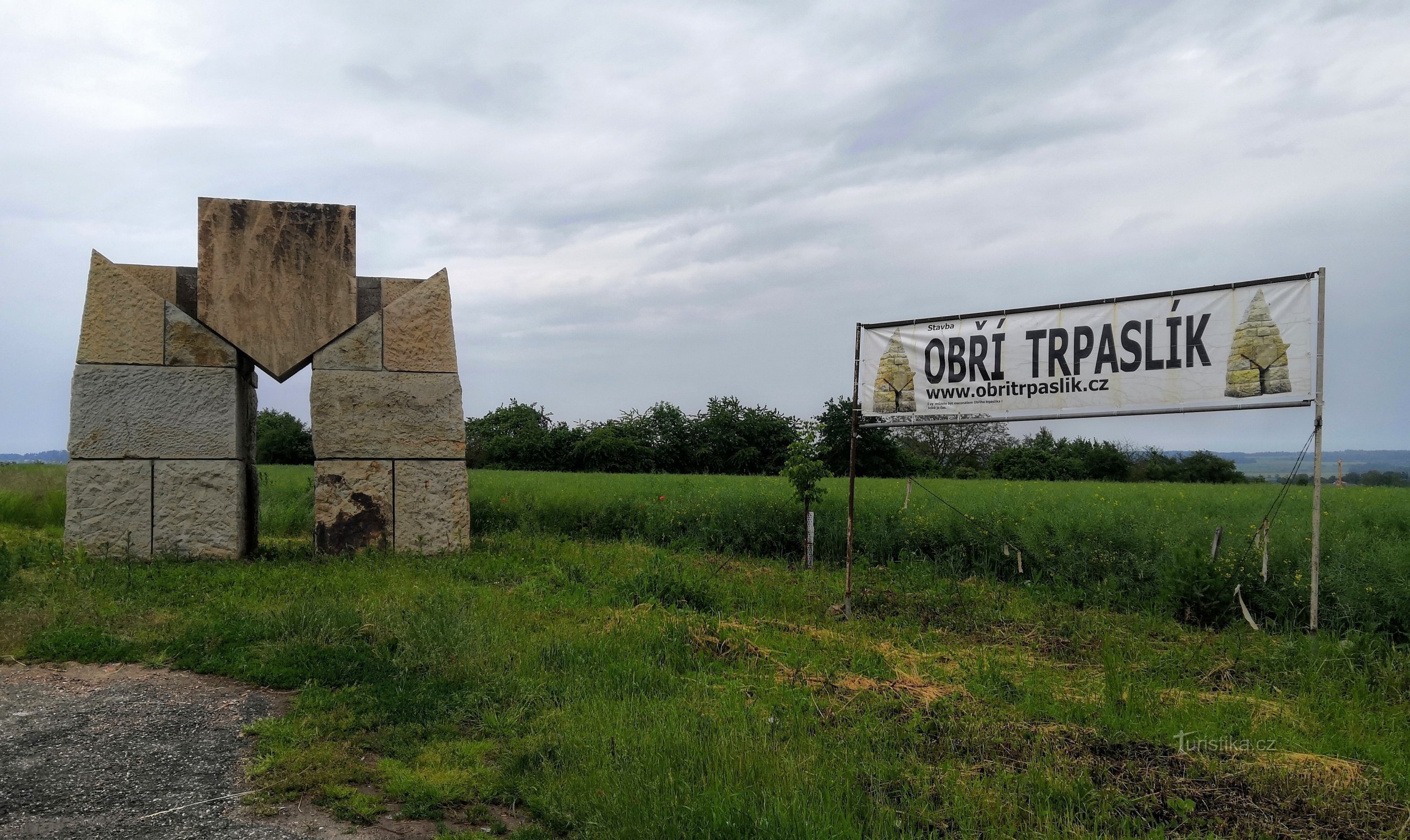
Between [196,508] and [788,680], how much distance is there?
7.89m

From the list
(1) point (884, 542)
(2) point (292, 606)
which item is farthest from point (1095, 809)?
(1) point (884, 542)

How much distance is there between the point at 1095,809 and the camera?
3.86 m

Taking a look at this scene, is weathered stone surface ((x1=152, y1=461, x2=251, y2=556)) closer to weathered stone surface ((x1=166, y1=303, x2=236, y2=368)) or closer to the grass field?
the grass field

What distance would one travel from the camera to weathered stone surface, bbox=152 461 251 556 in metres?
9.89

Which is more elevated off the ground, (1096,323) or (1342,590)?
(1096,323)

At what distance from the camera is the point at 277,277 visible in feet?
33.6

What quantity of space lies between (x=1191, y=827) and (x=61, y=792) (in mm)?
5386

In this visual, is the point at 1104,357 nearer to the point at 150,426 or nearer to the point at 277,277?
the point at 277,277

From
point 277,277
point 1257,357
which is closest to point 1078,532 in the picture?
point 1257,357

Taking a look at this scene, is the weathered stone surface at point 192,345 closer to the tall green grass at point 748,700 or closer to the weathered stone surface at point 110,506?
the weathered stone surface at point 110,506

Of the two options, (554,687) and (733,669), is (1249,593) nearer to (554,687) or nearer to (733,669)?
(733,669)

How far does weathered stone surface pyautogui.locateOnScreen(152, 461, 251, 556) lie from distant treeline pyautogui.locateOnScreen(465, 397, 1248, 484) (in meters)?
19.6

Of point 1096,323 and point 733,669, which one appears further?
point 1096,323

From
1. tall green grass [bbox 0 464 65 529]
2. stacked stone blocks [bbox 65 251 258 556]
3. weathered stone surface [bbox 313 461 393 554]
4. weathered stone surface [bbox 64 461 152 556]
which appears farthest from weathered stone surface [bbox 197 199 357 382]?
tall green grass [bbox 0 464 65 529]
